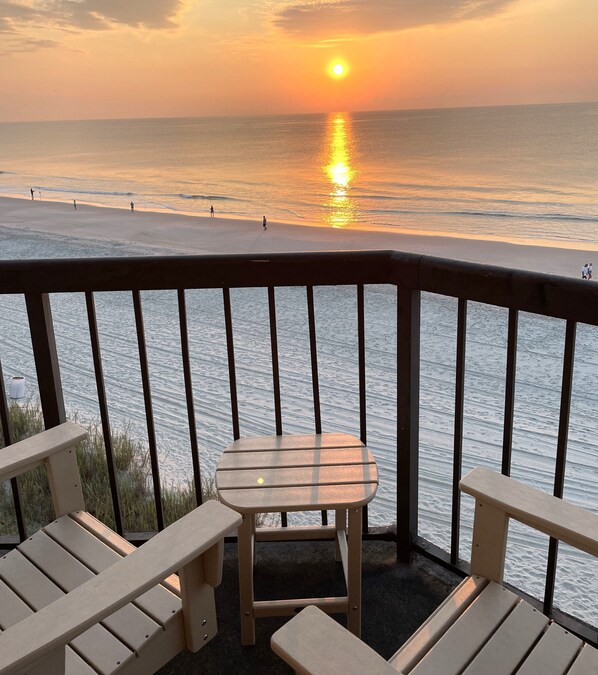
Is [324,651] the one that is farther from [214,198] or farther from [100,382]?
[214,198]

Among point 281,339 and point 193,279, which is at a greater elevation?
point 193,279

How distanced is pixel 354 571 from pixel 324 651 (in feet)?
3.00

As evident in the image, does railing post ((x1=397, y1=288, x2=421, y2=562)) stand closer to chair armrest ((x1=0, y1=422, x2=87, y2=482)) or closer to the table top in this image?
the table top

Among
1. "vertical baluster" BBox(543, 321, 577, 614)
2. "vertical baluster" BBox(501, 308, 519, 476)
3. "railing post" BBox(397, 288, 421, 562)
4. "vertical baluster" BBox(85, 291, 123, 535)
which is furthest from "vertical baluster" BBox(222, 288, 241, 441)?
"vertical baluster" BBox(543, 321, 577, 614)

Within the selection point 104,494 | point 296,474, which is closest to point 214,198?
point 104,494

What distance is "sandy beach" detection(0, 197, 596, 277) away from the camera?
18125 millimetres

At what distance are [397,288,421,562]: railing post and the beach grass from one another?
6.77ft

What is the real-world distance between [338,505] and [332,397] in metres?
7.49

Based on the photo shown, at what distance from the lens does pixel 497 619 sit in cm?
136

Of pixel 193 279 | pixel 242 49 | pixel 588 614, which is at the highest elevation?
pixel 242 49

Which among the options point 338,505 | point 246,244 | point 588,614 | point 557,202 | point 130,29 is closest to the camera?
point 338,505

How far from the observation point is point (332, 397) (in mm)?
9164

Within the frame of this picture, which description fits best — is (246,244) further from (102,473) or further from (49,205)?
(102,473)

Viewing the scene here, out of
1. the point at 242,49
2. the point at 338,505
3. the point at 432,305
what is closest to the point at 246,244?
the point at 432,305
